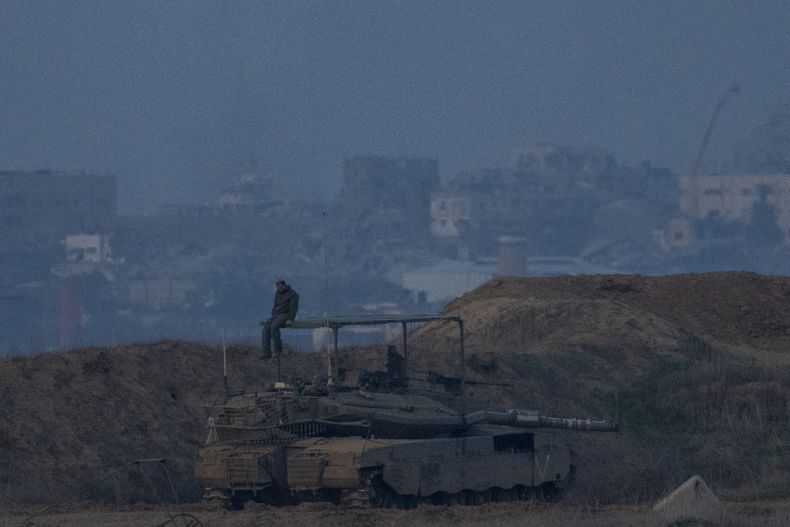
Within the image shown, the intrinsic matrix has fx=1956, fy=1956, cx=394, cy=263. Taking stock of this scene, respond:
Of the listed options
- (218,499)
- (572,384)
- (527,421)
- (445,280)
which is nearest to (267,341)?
(218,499)

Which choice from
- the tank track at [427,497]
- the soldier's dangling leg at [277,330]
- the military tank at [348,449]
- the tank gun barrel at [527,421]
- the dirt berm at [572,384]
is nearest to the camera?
the tank track at [427,497]

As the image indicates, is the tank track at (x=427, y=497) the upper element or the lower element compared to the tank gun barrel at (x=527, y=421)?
lower

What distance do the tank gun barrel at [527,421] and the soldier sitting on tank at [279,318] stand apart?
2668mm

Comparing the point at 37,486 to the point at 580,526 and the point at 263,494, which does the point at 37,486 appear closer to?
the point at 263,494

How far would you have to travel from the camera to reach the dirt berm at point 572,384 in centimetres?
2786

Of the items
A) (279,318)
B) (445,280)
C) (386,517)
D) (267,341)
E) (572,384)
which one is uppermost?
(445,280)

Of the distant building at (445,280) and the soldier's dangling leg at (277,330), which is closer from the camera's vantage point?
the soldier's dangling leg at (277,330)

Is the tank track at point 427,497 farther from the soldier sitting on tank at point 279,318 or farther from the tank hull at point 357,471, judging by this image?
the soldier sitting on tank at point 279,318

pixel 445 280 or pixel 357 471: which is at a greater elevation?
pixel 445 280

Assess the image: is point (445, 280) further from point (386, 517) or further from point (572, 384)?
point (386, 517)

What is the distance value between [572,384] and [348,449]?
12319 millimetres

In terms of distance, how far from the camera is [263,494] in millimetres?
24547

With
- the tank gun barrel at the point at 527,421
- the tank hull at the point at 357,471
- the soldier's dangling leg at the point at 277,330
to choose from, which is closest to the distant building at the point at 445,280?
the tank gun barrel at the point at 527,421

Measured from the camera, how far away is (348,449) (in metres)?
23.9
